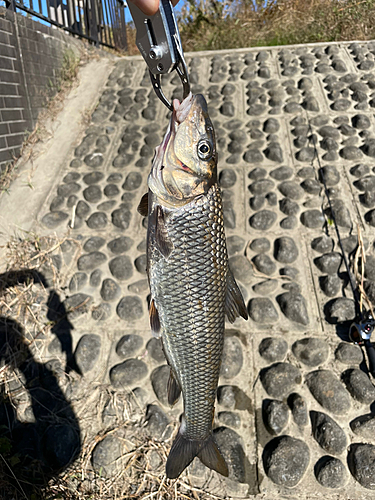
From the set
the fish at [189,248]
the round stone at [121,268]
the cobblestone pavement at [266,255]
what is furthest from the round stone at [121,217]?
the fish at [189,248]

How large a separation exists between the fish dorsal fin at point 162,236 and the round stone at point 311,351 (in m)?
2.18

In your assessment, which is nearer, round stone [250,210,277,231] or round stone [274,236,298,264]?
round stone [274,236,298,264]

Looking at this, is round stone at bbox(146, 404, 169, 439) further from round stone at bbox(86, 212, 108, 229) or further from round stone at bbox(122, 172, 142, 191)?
round stone at bbox(122, 172, 142, 191)

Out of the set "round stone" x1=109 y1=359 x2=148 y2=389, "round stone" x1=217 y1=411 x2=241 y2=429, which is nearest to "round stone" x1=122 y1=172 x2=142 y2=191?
"round stone" x1=109 y1=359 x2=148 y2=389

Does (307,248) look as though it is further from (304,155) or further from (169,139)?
(169,139)

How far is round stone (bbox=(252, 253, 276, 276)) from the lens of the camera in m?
3.84

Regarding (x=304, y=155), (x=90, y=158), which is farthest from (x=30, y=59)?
(x=304, y=155)

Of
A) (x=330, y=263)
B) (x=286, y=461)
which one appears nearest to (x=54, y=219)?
(x=330, y=263)

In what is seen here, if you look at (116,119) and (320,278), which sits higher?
(116,119)

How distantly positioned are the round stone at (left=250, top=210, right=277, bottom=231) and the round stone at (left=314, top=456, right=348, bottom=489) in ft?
8.00

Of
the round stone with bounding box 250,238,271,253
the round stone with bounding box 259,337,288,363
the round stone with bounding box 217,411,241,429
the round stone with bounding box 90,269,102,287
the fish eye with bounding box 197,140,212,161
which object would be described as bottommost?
the round stone with bounding box 217,411,241,429

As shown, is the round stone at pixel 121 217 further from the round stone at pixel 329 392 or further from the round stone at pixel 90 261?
the round stone at pixel 329 392

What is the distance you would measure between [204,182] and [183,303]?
0.63 meters

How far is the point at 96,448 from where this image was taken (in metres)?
2.93
